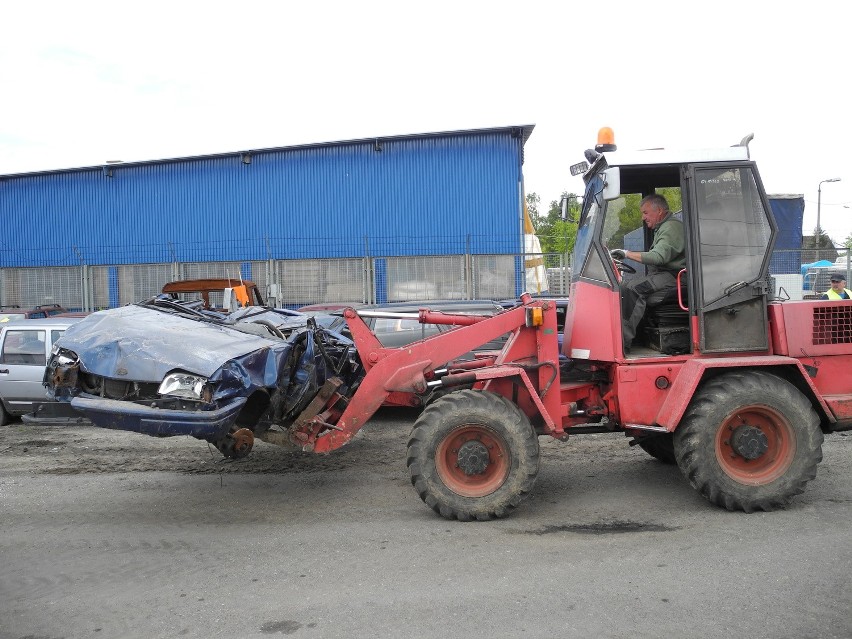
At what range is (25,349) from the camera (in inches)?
389

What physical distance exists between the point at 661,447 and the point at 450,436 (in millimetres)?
2546

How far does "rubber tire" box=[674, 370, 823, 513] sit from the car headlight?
3619 mm

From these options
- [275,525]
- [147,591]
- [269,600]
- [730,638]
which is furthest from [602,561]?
[147,591]

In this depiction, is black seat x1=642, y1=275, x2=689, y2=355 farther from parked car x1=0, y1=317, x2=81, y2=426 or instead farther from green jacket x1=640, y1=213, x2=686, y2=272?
parked car x1=0, y1=317, x2=81, y2=426

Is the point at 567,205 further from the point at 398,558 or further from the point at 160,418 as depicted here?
the point at 160,418

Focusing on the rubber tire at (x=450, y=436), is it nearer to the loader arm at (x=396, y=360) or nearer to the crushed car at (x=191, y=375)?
the loader arm at (x=396, y=360)

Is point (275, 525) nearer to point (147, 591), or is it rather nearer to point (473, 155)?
point (147, 591)

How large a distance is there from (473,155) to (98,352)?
17.5 metres

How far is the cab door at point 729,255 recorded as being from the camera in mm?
5270

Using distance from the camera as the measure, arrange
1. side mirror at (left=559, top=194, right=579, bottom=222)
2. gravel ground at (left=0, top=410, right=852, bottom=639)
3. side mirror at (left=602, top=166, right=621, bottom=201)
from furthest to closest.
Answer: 1. side mirror at (left=559, top=194, right=579, bottom=222)
2. side mirror at (left=602, top=166, right=621, bottom=201)
3. gravel ground at (left=0, top=410, right=852, bottom=639)

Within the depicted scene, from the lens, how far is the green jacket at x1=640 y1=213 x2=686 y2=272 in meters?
5.41

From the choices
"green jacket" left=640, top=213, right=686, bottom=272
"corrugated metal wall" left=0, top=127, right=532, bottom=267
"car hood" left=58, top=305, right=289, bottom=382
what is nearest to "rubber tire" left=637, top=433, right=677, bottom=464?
"green jacket" left=640, top=213, right=686, bottom=272

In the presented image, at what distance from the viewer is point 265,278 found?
1981 cm

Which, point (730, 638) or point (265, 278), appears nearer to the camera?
point (730, 638)
